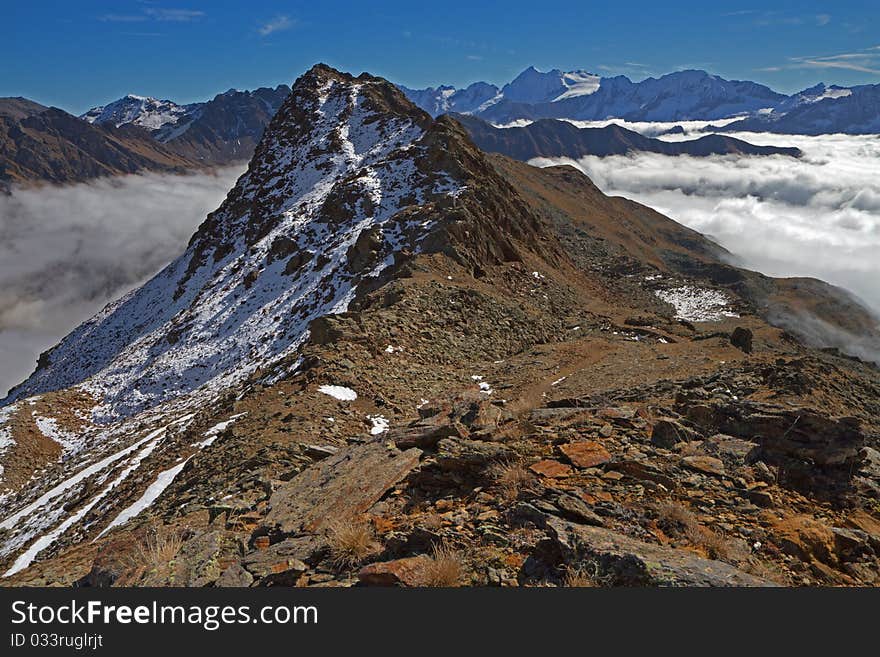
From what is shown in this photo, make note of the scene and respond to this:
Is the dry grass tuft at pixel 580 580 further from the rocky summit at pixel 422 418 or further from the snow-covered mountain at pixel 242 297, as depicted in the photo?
the snow-covered mountain at pixel 242 297

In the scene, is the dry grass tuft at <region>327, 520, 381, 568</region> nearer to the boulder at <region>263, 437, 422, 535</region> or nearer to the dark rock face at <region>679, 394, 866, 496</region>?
the boulder at <region>263, 437, 422, 535</region>

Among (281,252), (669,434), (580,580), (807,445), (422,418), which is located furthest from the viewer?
(281,252)

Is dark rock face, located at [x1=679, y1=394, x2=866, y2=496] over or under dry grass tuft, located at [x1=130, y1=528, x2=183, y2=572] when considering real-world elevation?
over

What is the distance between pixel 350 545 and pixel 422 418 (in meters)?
6.01

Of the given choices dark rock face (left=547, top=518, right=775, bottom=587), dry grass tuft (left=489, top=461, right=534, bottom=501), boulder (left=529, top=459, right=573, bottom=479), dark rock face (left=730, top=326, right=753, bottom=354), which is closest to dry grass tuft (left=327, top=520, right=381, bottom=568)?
dry grass tuft (left=489, top=461, right=534, bottom=501)

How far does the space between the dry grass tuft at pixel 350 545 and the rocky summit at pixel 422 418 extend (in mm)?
37

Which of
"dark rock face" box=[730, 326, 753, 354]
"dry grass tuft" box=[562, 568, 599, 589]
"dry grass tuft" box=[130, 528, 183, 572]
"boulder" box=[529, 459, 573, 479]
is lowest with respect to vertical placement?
"dark rock face" box=[730, 326, 753, 354]

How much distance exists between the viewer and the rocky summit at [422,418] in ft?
20.0

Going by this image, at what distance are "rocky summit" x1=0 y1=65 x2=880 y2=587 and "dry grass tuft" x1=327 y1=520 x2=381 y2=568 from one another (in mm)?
37

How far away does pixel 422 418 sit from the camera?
12.0 m

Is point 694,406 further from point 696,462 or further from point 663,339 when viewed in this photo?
point 663,339

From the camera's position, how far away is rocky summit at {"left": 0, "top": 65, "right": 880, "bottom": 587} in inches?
240

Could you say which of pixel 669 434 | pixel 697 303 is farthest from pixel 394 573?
pixel 697 303

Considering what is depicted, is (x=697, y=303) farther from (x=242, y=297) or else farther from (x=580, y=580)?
(x=580, y=580)
